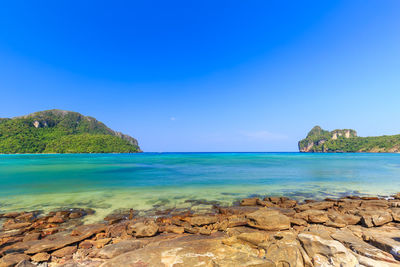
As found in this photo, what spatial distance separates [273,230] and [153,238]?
4.32 m

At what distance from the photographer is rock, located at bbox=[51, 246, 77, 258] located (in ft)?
17.9

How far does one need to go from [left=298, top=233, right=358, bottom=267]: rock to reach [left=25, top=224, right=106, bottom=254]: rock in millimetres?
7153

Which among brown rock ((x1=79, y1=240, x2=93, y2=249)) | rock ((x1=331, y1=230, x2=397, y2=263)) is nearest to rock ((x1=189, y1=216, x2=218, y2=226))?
brown rock ((x1=79, y1=240, x2=93, y2=249))

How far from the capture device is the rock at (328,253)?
402 centimetres

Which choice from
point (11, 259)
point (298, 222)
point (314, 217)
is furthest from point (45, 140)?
point (314, 217)

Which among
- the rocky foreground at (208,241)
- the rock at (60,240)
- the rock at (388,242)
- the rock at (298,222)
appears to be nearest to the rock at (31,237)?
the rocky foreground at (208,241)

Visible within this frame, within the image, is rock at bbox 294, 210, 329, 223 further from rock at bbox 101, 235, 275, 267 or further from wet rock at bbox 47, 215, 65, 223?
wet rock at bbox 47, 215, 65, 223

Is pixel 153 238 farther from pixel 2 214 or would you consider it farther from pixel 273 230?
pixel 2 214

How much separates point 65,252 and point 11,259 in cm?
121

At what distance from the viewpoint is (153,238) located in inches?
253

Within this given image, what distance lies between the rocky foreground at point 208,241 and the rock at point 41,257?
2 centimetres

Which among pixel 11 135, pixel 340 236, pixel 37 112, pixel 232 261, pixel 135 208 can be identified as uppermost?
pixel 37 112

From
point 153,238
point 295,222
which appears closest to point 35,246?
point 153,238

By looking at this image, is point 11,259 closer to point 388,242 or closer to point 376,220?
point 388,242
